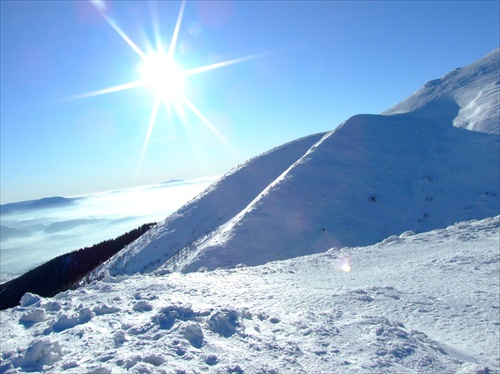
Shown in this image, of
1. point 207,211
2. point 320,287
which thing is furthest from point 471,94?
point 320,287

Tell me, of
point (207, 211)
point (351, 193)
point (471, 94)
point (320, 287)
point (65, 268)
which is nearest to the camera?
point (320, 287)

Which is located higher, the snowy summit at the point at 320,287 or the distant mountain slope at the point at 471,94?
the distant mountain slope at the point at 471,94

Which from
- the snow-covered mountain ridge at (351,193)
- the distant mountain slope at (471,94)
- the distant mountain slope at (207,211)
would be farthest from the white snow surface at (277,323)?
the distant mountain slope at (471,94)

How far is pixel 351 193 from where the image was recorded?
16.1 metres

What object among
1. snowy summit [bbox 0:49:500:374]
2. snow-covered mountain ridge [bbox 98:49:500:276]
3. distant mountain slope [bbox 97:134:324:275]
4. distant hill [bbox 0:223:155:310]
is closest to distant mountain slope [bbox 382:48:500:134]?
snow-covered mountain ridge [bbox 98:49:500:276]

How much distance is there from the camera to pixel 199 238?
16812mm

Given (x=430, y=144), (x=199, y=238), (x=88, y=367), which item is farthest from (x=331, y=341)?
(x=430, y=144)

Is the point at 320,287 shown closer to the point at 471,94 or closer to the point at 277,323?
the point at 277,323

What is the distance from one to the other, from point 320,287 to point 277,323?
212 centimetres

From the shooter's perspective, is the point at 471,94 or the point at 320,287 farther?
the point at 471,94

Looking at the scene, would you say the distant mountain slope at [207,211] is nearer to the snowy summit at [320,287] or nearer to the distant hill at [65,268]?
the snowy summit at [320,287]

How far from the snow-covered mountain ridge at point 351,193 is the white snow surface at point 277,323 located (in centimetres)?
485

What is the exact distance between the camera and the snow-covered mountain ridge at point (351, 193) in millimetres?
13664

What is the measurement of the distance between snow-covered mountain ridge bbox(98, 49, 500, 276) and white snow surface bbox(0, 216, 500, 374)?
485cm
